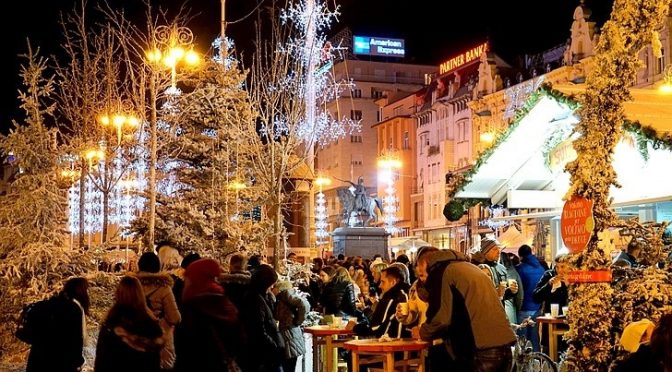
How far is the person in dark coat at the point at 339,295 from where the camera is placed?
1470cm

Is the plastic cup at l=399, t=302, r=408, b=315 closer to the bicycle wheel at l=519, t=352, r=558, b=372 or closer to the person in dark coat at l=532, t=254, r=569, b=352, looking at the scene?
the bicycle wheel at l=519, t=352, r=558, b=372

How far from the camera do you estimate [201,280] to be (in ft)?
26.2

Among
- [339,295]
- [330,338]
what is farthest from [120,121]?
[330,338]

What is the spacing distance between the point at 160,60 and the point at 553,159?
1114 centimetres

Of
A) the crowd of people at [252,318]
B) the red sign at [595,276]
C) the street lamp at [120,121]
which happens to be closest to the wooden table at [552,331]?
the crowd of people at [252,318]

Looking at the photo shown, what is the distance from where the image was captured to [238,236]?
893 inches

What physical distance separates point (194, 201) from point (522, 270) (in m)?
10.1

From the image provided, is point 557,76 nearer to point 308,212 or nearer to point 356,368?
point 308,212

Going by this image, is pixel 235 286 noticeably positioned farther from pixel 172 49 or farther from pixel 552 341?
pixel 172 49

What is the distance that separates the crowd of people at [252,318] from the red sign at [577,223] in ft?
1.47

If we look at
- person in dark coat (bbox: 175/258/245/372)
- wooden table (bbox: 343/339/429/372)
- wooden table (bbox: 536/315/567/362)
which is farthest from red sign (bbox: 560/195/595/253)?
→ wooden table (bbox: 536/315/567/362)

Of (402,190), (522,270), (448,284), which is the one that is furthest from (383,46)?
(448,284)

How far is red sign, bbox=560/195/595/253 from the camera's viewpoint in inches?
340

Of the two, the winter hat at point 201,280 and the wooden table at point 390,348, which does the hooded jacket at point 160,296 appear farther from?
the wooden table at point 390,348
